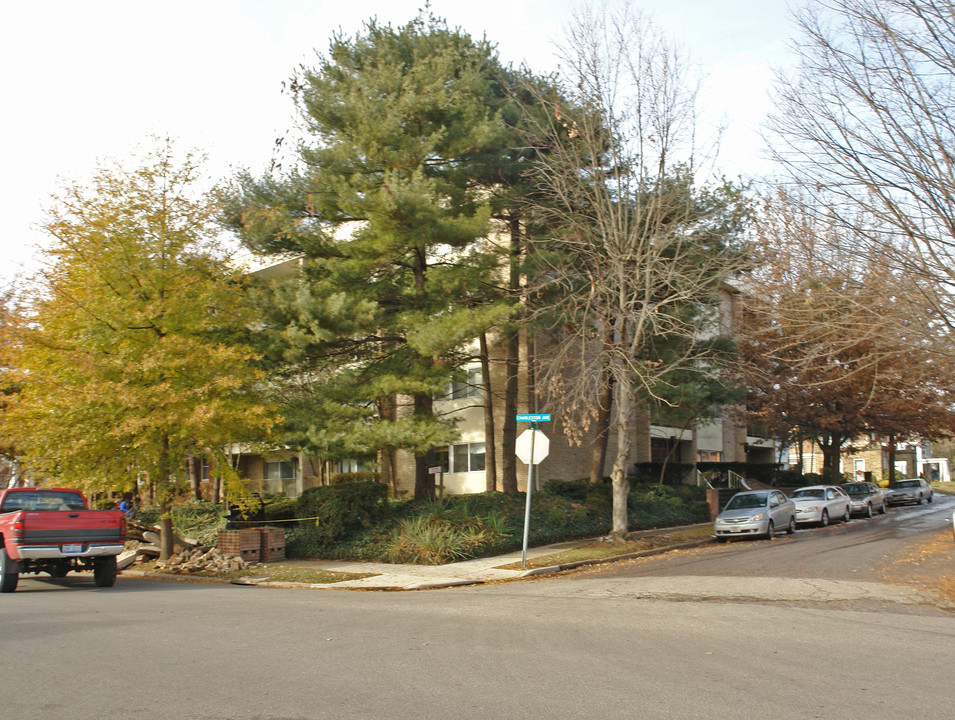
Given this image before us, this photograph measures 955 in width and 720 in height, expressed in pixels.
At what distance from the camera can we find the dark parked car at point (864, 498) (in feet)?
106

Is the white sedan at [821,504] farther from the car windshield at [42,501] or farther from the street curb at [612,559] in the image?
the car windshield at [42,501]

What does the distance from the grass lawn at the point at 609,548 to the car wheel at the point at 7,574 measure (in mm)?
9805

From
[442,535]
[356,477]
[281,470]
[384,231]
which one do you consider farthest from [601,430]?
[281,470]

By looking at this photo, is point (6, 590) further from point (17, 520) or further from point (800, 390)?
point (800, 390)

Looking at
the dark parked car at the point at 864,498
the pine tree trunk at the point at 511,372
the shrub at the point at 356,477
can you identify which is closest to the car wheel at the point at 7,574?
the pine tree trunk at the point at 511,372

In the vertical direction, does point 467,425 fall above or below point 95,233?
below

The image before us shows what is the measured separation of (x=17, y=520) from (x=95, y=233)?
6898 mm

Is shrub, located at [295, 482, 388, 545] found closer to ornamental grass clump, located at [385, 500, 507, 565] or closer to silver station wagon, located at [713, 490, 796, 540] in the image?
ornamental grass clump, located at [385, 500, 507, 565]

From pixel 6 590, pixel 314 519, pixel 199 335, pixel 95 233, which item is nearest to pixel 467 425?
pixel 314 519

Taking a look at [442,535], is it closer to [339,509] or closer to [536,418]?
[339,509]

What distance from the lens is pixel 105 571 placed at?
1588 cm

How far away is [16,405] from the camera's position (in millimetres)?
17219

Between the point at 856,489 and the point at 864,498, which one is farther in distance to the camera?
the point at 856,489

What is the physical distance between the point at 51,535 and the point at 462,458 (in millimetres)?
17304
